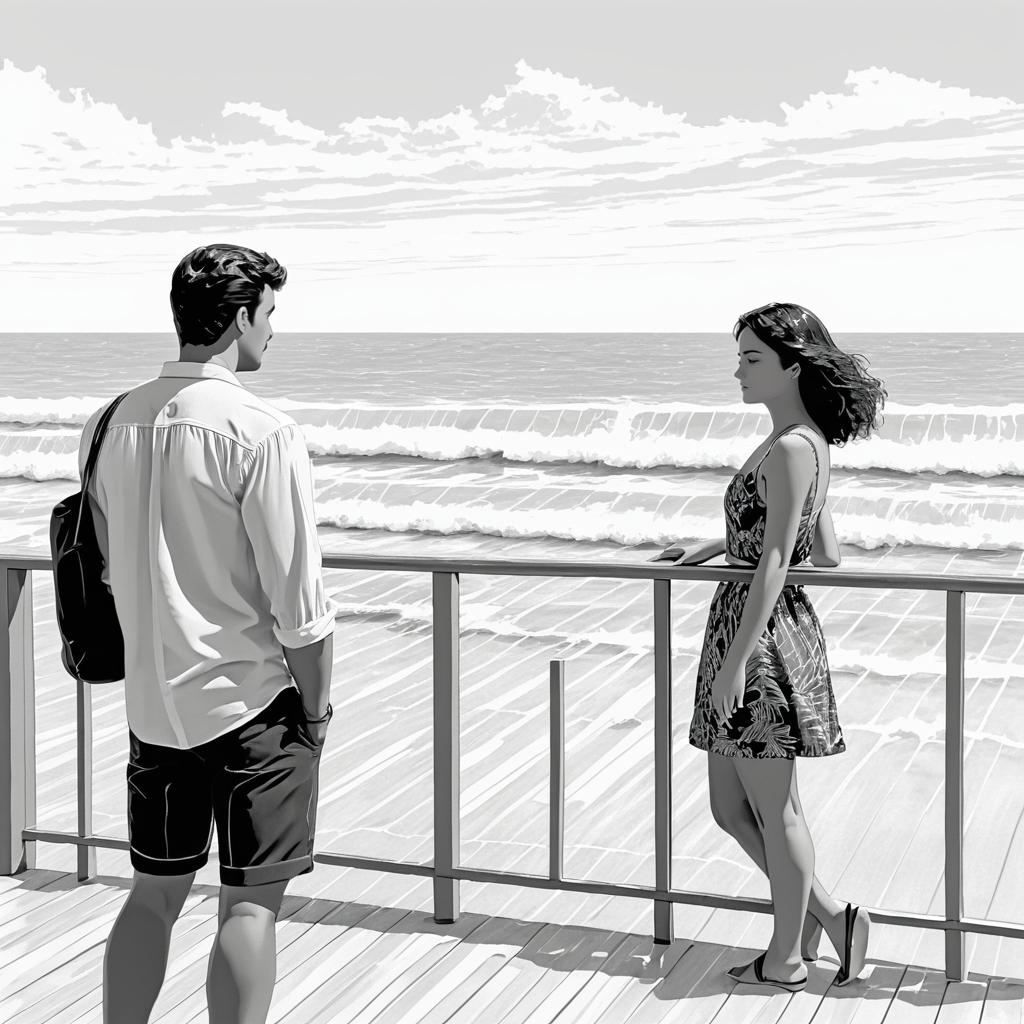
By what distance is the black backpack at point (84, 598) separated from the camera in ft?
6.65

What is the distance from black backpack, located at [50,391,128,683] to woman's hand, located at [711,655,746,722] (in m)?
1.11

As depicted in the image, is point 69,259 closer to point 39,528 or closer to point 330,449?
point 330,449

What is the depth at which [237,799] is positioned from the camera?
77.5 inches

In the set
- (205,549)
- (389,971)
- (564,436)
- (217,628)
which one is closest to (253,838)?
(217,628)

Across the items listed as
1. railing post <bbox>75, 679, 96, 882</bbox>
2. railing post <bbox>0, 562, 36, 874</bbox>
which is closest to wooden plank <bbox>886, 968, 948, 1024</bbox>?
railing post <bbox>75, 679, 96, 882</bbox>

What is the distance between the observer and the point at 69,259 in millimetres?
52375

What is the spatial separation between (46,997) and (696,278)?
46457 millimetres

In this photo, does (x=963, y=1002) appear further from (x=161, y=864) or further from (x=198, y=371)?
(x=198, y=371)

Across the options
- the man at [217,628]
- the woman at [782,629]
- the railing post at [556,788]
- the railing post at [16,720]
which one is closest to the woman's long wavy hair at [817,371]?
the woman at [782,629]

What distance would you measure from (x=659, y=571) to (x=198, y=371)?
119cm

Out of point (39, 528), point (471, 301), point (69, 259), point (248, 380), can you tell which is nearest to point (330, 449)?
point (248, 380)

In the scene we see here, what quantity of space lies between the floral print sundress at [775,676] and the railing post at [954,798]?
25 cm

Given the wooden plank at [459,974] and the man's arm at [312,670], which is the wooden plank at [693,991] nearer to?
the wooden plank at [459,974]

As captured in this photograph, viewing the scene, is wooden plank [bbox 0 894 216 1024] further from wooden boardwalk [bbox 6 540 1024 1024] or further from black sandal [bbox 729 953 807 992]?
black sandal [bbox 729 953 807 992]
